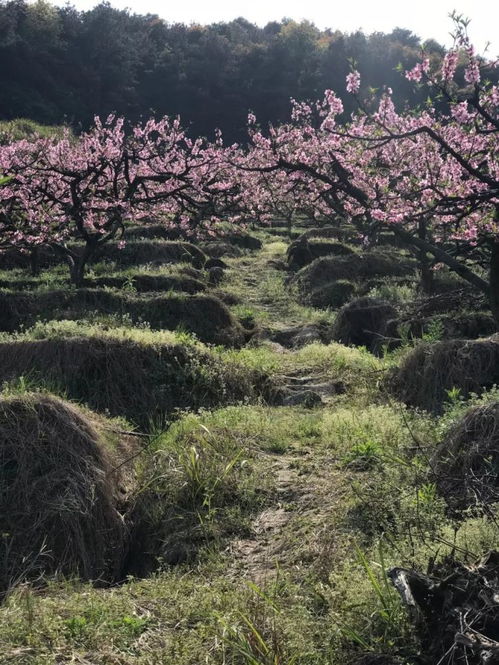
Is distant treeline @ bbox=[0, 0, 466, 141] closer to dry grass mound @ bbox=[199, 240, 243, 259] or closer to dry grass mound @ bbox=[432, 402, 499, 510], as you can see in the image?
dry grass mound @ bbox=[199, 240, 243, 259]

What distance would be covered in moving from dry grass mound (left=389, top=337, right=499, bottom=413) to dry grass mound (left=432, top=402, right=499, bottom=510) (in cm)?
221

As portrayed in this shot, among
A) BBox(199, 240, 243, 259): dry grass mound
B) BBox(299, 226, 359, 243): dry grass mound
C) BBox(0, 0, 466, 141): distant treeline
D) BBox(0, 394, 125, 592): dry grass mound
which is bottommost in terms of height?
BBox(0, 394, 125, 592): dry grass mound

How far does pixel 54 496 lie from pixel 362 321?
857 centimetres

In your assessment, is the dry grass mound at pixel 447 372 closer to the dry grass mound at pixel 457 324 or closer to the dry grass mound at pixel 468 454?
the dry grass mound at pixel 457 324

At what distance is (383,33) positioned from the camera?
7106cm

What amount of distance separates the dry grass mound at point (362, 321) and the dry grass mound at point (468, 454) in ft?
21.6

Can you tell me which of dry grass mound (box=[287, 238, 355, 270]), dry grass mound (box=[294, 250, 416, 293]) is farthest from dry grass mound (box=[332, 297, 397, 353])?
dry grass mound (box=[287, 238, 355, 270])

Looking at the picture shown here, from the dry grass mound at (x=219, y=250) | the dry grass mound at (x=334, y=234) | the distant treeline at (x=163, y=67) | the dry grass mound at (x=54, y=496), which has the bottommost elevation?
the dry grass mound at (x=54, y=496)

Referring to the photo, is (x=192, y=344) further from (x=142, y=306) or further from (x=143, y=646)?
(x=143, y=646)

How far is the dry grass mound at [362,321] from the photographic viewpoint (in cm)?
1270

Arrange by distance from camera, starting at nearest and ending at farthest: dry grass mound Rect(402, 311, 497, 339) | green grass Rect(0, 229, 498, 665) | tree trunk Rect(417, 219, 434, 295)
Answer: green grass Rect(0, 229, 498, 665), dry grass mound Rect(402, 311, 497, 339), tree trunk Rect(417, 219, 434, 295)

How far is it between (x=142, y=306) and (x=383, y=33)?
67631mm

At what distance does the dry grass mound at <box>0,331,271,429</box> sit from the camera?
328 inches

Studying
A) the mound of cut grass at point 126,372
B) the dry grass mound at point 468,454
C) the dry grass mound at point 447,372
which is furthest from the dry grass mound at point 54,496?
the dry grass mound at point 447,372
